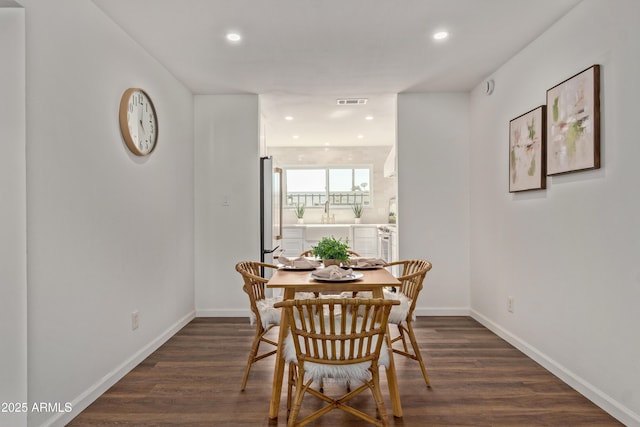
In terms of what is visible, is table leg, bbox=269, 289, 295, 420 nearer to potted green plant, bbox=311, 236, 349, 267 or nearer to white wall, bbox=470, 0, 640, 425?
potted green plant, bbox=311, 236, 349, 267

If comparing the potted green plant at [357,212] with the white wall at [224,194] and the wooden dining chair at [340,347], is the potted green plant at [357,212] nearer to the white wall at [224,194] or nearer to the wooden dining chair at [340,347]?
the white wall at [224,194]

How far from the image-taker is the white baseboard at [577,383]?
2.09 metres

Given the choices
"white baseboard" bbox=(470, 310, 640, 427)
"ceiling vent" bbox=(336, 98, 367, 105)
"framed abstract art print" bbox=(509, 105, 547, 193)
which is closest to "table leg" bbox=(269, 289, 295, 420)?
"white baseboard" bbox=(470, 310, 640, 427)

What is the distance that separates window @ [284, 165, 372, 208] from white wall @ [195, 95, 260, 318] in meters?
3.38

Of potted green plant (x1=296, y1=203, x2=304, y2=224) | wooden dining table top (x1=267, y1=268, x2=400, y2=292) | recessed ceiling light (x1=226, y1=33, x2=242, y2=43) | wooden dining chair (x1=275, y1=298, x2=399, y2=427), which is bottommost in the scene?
wooden dining chair (x1=275, y1=298, x2=399, y2=427)

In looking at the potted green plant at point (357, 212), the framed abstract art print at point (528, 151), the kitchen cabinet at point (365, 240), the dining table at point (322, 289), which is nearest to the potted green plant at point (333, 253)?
the dining table at point (322, 289)

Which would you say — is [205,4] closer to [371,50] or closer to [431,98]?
[371,50]

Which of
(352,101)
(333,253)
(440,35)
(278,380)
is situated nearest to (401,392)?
(278,380)

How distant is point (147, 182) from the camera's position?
316 cm

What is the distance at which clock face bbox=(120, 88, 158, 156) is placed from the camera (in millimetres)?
2760

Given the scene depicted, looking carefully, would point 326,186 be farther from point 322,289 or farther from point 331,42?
point 322,289

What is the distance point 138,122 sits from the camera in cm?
298

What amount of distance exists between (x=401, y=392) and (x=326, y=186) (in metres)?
Result: 5.60

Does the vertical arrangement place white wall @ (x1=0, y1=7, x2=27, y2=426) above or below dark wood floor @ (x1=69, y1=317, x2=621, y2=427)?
above
